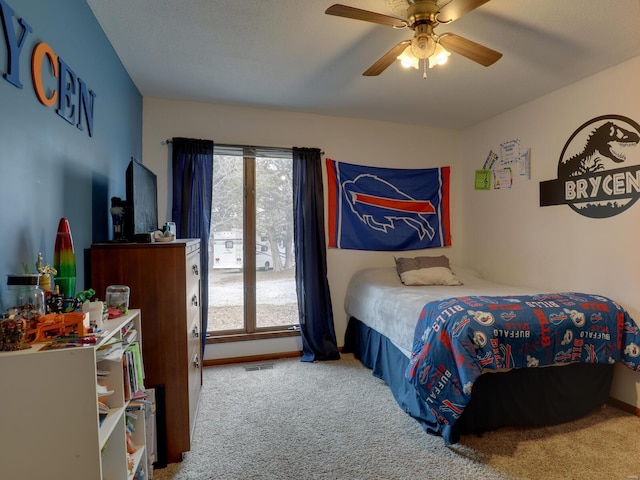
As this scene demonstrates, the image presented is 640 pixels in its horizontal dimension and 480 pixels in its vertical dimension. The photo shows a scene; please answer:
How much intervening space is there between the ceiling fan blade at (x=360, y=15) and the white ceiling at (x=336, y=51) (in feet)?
0.77

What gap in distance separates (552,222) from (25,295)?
135 inches

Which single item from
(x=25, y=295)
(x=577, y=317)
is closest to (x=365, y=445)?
(x=577, y=317)

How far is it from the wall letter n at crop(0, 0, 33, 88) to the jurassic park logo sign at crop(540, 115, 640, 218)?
336cm

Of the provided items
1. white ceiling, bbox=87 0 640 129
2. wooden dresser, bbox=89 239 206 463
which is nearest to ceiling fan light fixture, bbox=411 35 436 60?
white ceiling, bbox=87 0 640 129

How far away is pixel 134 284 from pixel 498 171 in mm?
3343

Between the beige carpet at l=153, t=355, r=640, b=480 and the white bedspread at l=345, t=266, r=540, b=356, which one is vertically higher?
the white bedspread at l=345, t=266, r=540, b=356

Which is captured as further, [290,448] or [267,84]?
[267,84]

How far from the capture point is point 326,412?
2291 millimetres

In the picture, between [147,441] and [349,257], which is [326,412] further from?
[349,257]

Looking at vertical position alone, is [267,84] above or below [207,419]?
above

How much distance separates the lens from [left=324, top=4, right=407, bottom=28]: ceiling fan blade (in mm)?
1459

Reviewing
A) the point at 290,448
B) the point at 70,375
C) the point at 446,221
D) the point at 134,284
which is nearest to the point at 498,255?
the point at 446,221

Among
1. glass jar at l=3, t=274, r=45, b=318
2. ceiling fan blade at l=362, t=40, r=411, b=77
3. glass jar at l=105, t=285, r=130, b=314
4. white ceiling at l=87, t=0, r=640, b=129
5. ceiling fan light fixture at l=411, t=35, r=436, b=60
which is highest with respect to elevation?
white ceiling at l=87, t=0, r=640, b=129

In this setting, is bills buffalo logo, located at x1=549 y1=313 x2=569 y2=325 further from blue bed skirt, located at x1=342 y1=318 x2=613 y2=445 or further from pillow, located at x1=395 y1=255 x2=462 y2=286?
pillow, located at x1=395 y1=255 x2=462 y2=286
